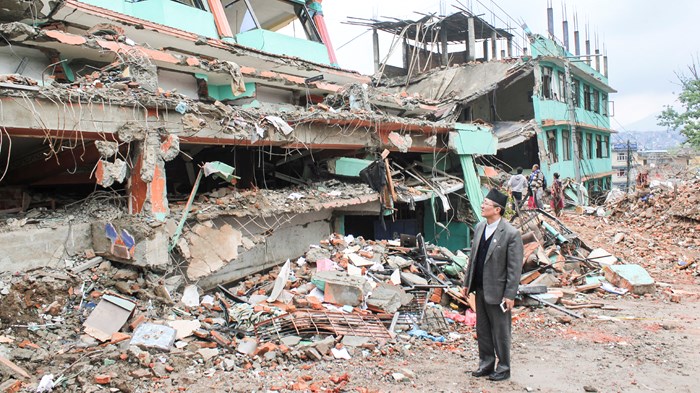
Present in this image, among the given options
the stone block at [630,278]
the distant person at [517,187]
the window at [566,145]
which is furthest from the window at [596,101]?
the stone block at [630,278]

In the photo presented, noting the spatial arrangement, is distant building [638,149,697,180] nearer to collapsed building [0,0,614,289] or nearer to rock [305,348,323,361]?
collapsed building [0,0,614,289]

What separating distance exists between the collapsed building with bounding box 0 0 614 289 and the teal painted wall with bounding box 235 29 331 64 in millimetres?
48

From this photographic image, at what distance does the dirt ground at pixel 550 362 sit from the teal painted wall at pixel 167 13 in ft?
28.6

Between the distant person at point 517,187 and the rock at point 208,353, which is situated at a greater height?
the distant person at point 517,187

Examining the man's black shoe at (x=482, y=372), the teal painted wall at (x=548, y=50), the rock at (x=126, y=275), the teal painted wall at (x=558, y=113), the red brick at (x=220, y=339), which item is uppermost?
the teal painted wall at (x=548, y=50)

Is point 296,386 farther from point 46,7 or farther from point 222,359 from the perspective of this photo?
point 46,7

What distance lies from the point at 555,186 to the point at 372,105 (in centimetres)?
665

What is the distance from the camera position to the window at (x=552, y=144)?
22547mm

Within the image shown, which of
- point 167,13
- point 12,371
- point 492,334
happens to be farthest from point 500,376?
point 167,13

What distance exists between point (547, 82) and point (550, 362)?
64.1 ft

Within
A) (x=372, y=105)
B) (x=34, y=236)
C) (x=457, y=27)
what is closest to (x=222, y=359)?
(x=34, y=236)

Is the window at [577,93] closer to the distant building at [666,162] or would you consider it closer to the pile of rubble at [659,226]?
the pile of rubble at [659,226]

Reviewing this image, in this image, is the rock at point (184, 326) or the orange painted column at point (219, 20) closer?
the rock at point (184, 326)

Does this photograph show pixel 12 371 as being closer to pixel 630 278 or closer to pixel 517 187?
pixel 630 278
